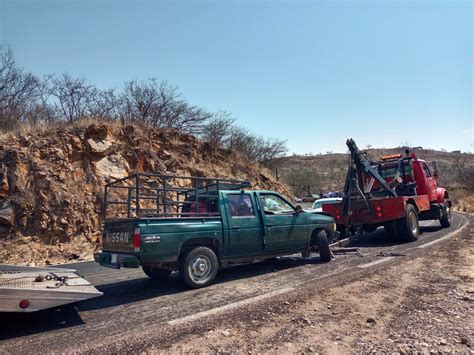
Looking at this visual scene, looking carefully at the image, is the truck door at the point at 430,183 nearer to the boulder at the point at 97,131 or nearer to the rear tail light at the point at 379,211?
the rear tail light at the point at 379,211

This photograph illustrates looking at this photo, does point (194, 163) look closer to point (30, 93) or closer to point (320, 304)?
Answer: point (30, 93)

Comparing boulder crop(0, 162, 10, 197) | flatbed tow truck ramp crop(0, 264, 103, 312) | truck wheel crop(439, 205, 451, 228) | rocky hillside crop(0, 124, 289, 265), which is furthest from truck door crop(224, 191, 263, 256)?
truck wheel crop(439, 205, 451, 228)

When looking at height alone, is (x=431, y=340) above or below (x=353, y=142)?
below

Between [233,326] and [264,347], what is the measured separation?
0.69m

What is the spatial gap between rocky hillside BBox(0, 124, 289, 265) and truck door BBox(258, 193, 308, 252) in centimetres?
745

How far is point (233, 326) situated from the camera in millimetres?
4430

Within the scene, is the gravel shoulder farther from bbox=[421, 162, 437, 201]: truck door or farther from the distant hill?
the distant hill

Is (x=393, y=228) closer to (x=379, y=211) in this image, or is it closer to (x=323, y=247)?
(x=379, y=211)

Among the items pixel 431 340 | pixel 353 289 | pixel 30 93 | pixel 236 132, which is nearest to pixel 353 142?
pixel 353 289

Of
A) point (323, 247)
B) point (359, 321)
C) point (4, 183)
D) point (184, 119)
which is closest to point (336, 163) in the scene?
point (184, 119)

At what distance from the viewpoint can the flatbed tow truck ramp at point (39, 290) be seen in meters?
4.20

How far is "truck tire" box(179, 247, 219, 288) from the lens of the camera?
628cm

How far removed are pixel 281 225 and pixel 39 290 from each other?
476 centimetres

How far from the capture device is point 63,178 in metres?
14.1
